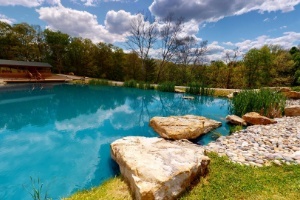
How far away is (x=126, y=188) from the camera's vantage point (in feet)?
9.82

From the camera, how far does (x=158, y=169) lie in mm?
2689

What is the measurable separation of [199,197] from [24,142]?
16.9 ft

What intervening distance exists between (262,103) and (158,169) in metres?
6.47

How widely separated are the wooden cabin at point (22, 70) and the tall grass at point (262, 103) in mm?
21524

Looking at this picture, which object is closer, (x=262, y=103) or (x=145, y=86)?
(x=262, y=103)

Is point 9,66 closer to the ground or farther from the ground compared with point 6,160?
farther from the ground

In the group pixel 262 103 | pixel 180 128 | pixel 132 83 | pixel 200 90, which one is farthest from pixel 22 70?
pixel 262 103

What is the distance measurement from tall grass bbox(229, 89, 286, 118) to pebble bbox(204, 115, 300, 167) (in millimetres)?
1828

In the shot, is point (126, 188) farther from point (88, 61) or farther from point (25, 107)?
point (88, 61)

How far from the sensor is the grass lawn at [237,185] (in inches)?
96.9

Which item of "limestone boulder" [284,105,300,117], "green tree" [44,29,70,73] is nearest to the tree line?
"green tree" [44,29,70,73]

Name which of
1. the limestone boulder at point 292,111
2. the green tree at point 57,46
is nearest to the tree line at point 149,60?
the green tree at point 57,46

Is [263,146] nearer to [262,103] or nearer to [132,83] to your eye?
[262,103]

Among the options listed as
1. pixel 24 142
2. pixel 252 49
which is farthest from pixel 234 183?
pixel 252 49
